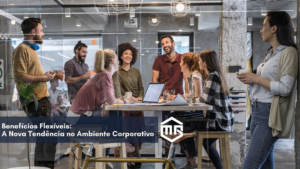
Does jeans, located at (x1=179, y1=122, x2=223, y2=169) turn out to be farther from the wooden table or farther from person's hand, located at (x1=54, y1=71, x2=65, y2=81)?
person's hand, located at (x1=54, y1=71, x2=65, y2=81)

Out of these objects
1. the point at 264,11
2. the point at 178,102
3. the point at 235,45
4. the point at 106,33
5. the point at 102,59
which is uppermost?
the point at 264,11

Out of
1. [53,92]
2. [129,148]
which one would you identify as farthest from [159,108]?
[53,92]

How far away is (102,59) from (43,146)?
116 centimetres

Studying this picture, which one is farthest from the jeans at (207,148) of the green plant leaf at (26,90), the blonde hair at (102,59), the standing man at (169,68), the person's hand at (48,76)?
the green plant leaf at (26,90)

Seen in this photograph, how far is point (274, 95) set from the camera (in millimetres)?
2111

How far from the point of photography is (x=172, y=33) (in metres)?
2.88

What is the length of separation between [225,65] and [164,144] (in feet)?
3.42

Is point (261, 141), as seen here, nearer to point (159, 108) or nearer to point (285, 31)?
point (285, 31)

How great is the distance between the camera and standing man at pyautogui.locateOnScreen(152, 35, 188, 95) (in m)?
2.81

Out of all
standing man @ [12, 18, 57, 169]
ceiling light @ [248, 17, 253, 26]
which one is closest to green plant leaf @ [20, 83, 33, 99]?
standing man @ [12, 18, 57, 169]

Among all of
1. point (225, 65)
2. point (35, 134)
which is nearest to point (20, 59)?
point (35, 134)

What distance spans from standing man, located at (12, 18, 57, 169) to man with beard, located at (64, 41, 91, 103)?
0.62 feet

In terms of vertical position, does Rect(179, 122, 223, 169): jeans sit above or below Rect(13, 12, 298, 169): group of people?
below

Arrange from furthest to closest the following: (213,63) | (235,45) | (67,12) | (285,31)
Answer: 1. (67,12)
2. (235,45)
3. (213,63)
4. (285,31)
